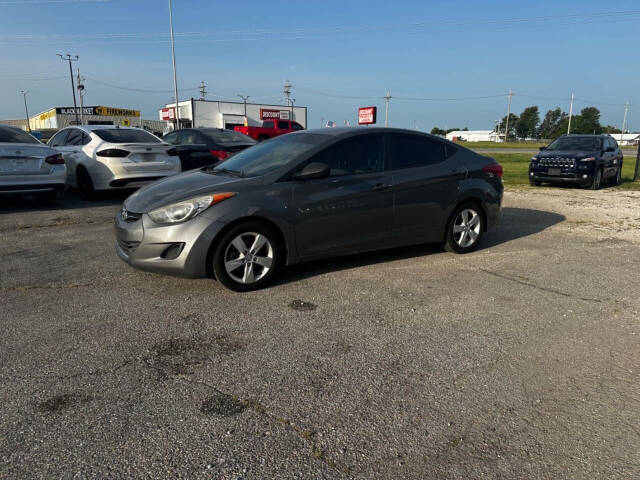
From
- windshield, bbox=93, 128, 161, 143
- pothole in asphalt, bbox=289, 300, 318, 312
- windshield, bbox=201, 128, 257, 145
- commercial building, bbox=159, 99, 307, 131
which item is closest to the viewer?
pothole in asphalt, bbox=289, 300, 318, 312

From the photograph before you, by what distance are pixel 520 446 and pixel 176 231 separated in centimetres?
316

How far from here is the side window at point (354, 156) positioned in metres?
4.99

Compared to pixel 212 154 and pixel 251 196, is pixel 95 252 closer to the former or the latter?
pixel 251 196

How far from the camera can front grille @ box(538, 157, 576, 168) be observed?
12945 millimetres

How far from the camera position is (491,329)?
3.80 m

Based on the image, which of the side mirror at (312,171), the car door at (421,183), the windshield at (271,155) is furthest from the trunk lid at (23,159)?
the car door at (421,183)

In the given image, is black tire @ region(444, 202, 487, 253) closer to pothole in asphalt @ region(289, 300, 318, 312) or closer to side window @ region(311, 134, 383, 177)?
side window @ region(311, 134, 383, 177)

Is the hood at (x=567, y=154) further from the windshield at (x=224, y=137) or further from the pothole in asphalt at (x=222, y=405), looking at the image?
the pothole in asphalt at (x=222, y=405)

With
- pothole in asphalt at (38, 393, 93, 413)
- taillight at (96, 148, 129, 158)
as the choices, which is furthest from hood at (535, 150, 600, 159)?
pothole in asphalt at (38, 393, 93, 413)

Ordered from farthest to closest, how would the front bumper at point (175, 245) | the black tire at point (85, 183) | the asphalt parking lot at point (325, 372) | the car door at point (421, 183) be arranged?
1. the black tire at point (85, 183)
2. the car door at point (421, 183)
3. the front bumper at point (175, 245)
4. the asphalt parking lot at point (325, 372)

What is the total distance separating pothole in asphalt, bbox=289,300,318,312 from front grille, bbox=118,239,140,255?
1.55 meters

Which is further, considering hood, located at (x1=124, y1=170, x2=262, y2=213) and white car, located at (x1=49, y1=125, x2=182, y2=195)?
white car, located at (x1=49, y1=125, x2=182, y2=195)

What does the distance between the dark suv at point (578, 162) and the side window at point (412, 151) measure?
882 cm

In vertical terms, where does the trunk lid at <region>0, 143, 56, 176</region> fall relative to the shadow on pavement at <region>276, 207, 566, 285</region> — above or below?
above
